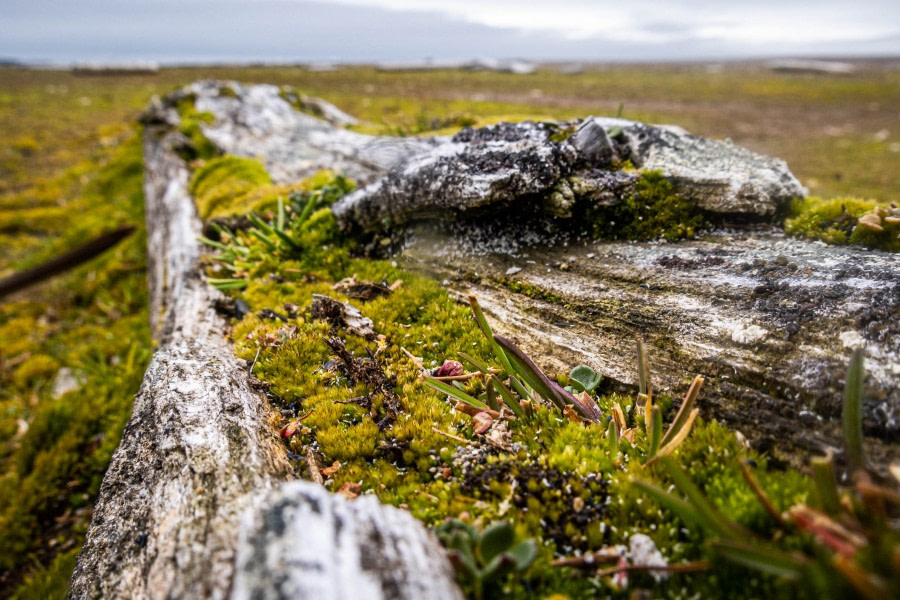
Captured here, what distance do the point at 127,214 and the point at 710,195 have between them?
55.7ft

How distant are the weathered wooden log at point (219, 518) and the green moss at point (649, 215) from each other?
13.4ft

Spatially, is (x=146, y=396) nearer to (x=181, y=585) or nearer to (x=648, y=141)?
(x=181, y=585)

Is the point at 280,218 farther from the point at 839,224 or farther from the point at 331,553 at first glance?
the point at 839,224

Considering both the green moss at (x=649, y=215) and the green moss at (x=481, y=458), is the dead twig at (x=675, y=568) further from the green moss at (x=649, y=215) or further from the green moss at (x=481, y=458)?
the green moss at (x=649, y=215)

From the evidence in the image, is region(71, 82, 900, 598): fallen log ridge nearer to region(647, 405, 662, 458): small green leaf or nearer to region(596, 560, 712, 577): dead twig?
region(647, 405, 662, 458): small green leaf

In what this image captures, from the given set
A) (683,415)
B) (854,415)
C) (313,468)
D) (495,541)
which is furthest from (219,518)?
(854,415)

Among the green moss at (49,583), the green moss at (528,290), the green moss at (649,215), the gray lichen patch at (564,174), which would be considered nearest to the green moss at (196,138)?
the gray lichen patch at (564,174)

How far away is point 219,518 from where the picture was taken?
98.1 inches

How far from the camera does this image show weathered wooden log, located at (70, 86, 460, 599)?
6.13ft

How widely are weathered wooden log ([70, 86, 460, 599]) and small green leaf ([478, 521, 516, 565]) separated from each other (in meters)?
0.22

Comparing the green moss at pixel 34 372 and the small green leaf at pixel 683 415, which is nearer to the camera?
the small green leaf at pixel 683 415

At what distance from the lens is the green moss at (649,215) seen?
513 centimetres

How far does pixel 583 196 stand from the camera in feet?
17.3

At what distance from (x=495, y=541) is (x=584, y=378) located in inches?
70.0
